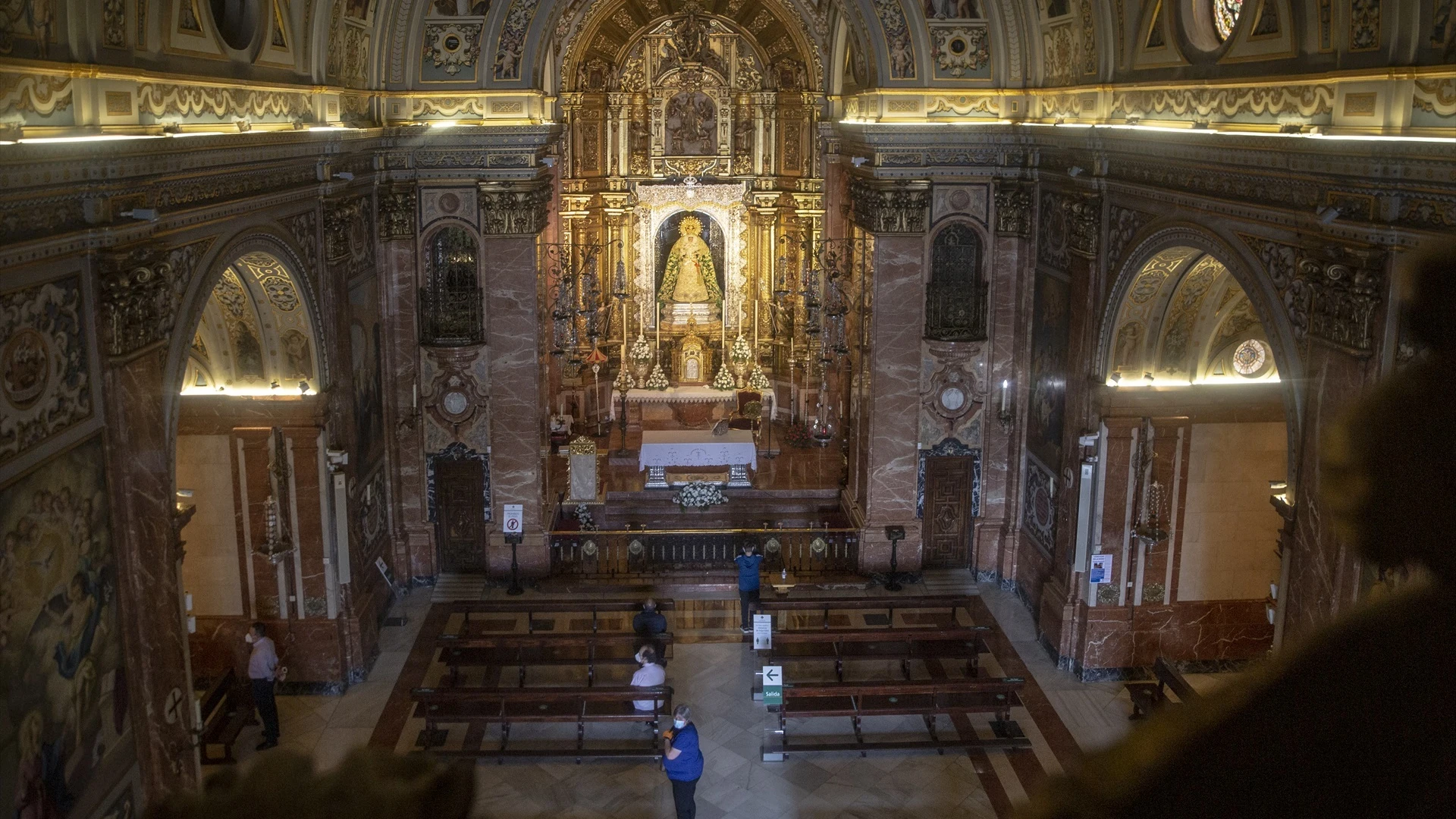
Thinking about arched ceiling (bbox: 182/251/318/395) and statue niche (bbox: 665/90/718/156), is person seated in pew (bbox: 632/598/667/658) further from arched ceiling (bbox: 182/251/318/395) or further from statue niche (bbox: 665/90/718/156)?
statue niche (bbox: 665/90/718/156)

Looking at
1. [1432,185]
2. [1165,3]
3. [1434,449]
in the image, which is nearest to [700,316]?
[1165,3]

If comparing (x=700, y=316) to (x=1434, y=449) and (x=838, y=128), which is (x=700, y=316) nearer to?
(x=838, y=128)

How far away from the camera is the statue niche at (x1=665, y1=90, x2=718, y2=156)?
1200 inches

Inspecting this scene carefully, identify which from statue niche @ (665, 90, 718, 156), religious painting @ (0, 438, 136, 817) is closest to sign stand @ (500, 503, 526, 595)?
religious painting @ (0, 438, 136, 817)

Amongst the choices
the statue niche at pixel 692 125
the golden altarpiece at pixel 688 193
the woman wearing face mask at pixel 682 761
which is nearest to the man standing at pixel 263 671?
the woman wearing face mask at pixel 682 761

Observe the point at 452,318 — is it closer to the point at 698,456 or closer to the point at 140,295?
the point at 698,456

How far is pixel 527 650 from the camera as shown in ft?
55.6

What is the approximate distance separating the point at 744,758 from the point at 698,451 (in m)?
9.46

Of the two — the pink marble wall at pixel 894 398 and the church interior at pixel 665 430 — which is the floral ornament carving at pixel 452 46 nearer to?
the church interior at pixel 665 430

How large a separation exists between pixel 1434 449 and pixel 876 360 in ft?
60.3

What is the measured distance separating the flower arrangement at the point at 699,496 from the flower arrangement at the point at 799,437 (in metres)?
4.21

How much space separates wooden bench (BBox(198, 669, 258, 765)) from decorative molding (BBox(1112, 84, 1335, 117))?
42.4ft

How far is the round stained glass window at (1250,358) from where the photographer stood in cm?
1579

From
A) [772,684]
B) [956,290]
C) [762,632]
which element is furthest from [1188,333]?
[772,684]
